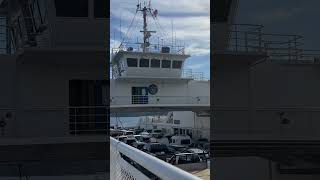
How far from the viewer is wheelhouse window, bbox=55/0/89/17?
1.54 meters

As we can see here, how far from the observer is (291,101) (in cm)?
147

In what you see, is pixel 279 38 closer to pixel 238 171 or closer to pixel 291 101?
pixel 291 101

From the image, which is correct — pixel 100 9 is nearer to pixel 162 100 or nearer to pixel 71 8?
pixel 71 8

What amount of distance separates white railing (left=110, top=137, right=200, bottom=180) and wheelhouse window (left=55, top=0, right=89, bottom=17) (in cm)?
48

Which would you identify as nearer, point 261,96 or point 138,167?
point 138,167

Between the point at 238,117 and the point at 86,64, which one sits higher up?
the point at 86,64

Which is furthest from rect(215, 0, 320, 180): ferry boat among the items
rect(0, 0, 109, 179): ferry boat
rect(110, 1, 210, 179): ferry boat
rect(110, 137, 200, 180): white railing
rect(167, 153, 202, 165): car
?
rect(110, 1, 210, 179): ferry boat

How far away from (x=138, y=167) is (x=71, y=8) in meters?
0.59

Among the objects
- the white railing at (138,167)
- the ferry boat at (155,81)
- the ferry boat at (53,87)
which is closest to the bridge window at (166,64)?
the ferry boat at (155,81)

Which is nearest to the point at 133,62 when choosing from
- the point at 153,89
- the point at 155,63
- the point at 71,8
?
the point at 155,63

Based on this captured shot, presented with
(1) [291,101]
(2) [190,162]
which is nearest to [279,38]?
(1) [291,101]

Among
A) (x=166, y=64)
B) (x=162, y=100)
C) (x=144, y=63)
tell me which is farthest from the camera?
(x=166, y=64)

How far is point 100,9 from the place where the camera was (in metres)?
1.51

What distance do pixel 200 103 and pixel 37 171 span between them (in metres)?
10.4
